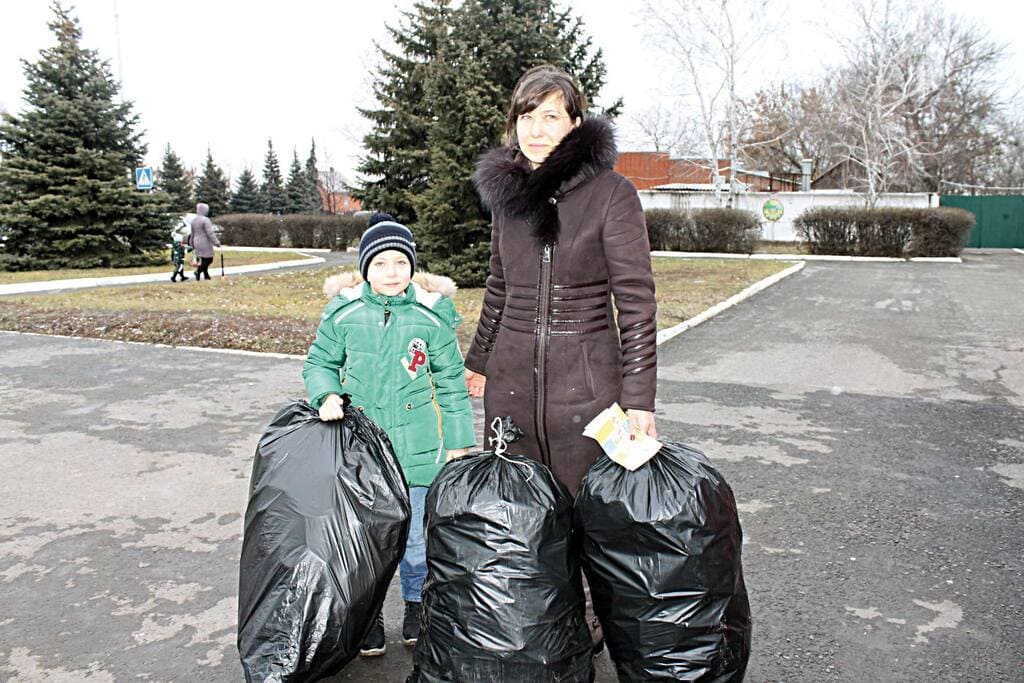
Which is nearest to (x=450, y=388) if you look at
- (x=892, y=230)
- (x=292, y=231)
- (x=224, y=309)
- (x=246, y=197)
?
(x=224, y=309)

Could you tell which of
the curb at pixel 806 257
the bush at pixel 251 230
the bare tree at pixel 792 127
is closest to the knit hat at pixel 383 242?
the curb at pixel 806 257

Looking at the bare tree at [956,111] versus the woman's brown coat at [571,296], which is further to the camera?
the bare tree at [956,111]

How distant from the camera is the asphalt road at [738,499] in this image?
115 inches

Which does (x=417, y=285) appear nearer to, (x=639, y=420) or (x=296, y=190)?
(x=639, y=420)

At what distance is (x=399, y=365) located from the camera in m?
2.86

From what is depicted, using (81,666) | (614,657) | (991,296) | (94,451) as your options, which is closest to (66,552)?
(81,666)

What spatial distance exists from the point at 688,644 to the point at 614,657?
0.25m

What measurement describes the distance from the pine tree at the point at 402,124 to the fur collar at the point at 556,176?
16902 millimetres

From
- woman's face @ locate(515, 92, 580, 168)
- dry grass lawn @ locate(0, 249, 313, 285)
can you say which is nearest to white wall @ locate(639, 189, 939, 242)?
dry grass lawn @ locate(0, 249, 313, 285)

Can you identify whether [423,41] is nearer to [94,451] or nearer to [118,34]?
[118,34]

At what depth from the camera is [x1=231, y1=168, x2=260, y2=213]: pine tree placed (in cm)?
5141

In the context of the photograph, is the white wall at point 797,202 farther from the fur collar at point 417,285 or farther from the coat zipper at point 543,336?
the coat zipper at point 543,336

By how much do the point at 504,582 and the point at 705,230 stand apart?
26.0 meters

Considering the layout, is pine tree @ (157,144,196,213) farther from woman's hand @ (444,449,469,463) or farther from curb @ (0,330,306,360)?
woman's hand @ (444,449,469,463)
